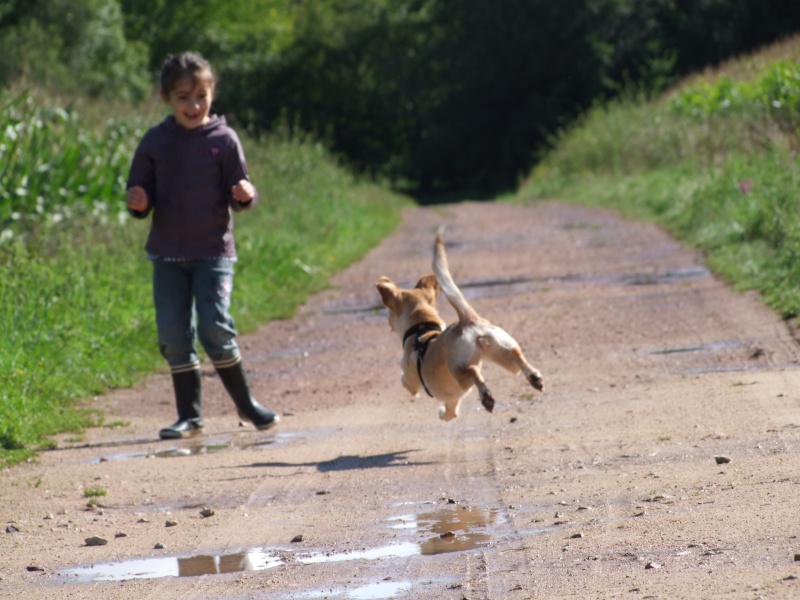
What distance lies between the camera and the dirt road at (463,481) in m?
4.22

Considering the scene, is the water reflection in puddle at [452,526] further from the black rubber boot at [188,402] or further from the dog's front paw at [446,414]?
the black rubber boot at [188,402]

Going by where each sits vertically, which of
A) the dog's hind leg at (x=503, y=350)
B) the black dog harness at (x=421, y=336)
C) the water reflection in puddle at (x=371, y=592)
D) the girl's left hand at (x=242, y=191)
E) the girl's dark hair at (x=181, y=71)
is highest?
the girl's dark hair at (x=181, y=71)

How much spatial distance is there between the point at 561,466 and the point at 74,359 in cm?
459

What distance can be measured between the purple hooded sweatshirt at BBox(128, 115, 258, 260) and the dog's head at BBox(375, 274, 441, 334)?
0.97m

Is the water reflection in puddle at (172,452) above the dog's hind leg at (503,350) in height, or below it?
below

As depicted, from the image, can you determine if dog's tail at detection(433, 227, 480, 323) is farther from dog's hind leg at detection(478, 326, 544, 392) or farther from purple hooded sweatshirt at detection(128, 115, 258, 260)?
purple hooded sweatshirt at detection(128, 115, 258, 260)

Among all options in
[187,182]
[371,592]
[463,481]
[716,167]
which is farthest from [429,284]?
[716,167]

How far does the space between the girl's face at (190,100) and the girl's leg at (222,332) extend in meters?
0.83

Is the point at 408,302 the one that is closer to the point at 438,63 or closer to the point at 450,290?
the point at 450,290

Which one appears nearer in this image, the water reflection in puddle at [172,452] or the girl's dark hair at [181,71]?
the water reflection in puddle at [172,452]

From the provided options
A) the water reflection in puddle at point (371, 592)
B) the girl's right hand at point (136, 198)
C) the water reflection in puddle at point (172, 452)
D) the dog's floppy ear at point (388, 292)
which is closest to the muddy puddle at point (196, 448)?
the water reflection in puddle at point (172, 452)

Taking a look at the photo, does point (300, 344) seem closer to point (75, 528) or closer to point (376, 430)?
point (376, 430)

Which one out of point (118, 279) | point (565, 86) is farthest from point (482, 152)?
point (118, 279)

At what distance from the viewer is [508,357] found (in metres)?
6.29
